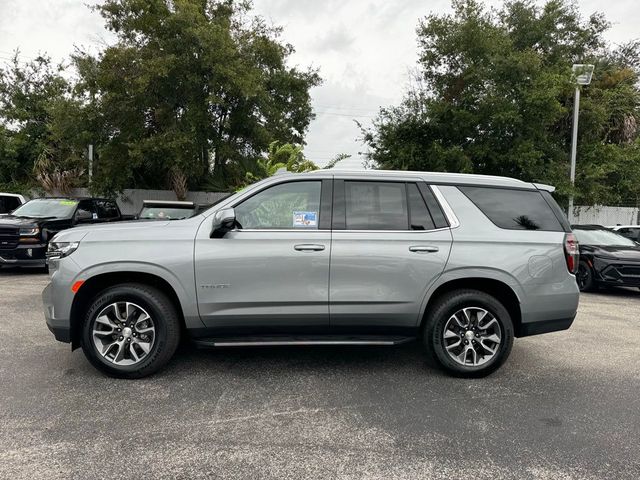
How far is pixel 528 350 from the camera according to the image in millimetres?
5277

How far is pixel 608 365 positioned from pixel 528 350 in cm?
77

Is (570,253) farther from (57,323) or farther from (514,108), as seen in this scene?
(514,108)

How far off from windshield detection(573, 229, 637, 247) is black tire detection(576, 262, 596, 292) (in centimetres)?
53

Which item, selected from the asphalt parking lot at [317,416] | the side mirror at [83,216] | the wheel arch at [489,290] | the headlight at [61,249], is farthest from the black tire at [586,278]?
the side mirror at [83,216]

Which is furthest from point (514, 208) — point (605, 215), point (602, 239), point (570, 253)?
point (605, 215)

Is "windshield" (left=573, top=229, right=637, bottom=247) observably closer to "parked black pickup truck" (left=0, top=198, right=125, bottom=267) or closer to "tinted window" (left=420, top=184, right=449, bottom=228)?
"tinted window" (left=420, top=184, right=449, bottom=228)

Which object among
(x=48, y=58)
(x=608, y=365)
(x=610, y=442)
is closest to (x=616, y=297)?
(x=608, y=365)

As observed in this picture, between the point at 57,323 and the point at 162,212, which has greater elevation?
the point at 162,212

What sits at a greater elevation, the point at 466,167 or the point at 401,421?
the point at 466,167

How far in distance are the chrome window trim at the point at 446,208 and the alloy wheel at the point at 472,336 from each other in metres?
0.79

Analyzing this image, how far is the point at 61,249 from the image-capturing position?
4.11 m

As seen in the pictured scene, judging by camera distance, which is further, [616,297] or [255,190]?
[616,297]

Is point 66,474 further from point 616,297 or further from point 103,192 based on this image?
point 103,192

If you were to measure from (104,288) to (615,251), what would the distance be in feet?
31.4
